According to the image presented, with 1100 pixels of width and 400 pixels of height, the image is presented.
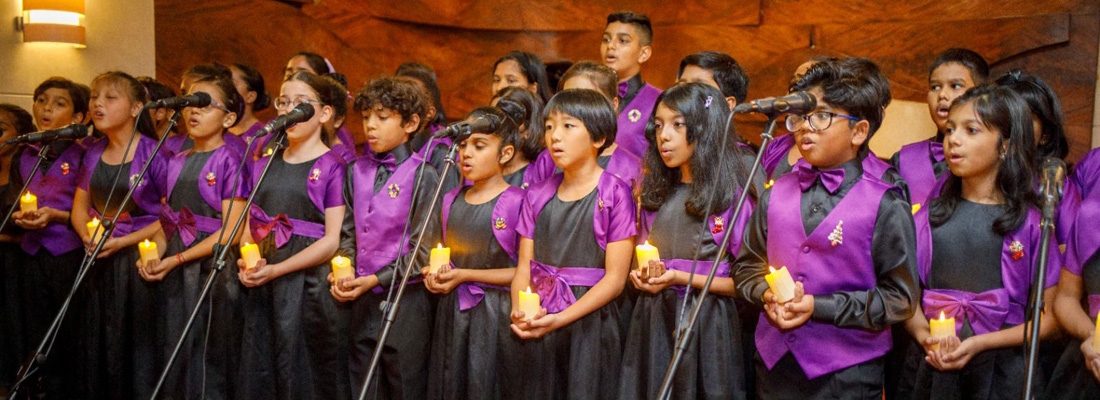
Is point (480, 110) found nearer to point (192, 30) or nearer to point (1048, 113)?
point (1048, 113)

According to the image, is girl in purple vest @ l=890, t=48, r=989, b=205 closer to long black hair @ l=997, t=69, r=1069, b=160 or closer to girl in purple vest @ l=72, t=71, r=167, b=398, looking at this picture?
long black hair @ l=997, t=69, r=1069, b=160

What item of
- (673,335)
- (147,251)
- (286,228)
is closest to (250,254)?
(286,228)

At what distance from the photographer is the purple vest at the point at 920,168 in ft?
10.6

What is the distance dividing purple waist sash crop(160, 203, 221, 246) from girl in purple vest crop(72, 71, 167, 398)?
0.66 ft

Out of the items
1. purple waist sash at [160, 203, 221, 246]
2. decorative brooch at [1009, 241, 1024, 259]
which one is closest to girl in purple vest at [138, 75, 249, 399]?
purple waist sash at [160, 203, 221, 246]

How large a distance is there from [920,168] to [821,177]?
91cm

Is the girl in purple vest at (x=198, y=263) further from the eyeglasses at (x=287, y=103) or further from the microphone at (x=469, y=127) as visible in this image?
the microphone at (x=469, y=127)

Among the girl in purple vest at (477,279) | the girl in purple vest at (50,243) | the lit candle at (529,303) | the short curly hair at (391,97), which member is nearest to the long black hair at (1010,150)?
the lit candle at (529,303)

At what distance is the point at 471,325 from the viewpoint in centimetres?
331

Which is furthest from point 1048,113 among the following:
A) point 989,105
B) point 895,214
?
point 895,214

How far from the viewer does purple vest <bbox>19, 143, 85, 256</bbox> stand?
445 centimetres

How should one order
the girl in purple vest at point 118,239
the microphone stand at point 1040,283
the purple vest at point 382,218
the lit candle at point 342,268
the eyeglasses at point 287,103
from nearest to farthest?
the microphone stand at point 1040,283, the lit candle at point 342,268, the purple vest at point 382,218, the eyeglasses at point 287,103, the girl in purple vest at point 118,239

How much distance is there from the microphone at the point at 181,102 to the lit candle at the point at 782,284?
2187 mm

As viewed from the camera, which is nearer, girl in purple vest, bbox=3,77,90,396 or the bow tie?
the bow tie
